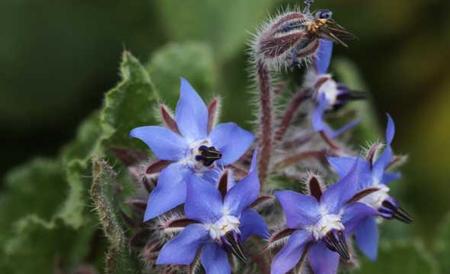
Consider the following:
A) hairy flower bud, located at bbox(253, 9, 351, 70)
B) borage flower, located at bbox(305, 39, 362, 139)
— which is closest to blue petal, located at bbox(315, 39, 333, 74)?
borage flower, located at bbox(305, 39, 362, 139)

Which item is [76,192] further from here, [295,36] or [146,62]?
[146,62]

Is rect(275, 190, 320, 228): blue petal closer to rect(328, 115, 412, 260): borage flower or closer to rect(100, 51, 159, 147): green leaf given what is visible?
rect(328, 115, 412, 260): borage flower

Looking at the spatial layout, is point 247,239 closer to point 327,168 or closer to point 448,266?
point 327,168

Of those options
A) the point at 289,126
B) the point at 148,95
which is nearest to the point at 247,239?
the point at 289,126

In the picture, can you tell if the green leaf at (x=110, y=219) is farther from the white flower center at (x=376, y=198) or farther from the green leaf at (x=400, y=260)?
the green leaf at (x=400, y=260)

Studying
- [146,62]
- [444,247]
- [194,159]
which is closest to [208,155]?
[194,159]
